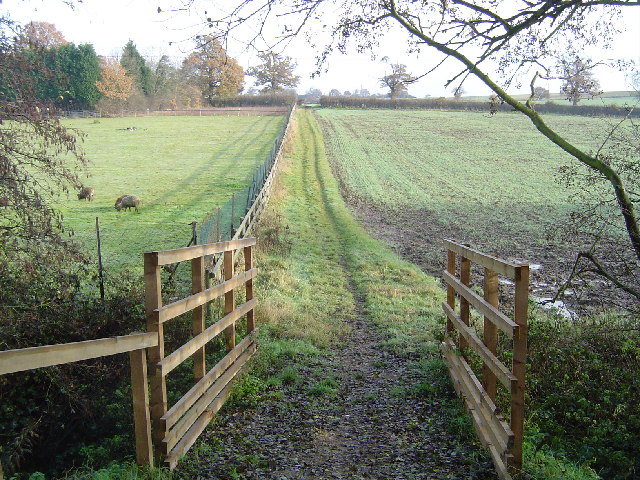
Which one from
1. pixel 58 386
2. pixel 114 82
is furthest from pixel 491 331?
pixel 114 82

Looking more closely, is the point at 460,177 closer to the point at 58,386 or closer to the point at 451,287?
the point at 451,287

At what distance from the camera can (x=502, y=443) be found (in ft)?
14.0

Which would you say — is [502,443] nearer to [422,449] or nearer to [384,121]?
[422,449]

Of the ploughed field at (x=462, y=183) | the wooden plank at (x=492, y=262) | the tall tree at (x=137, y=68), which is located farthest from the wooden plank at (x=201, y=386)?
the tall tree at (x=137, y=68)

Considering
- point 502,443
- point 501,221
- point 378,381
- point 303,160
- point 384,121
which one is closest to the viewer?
point 502,443

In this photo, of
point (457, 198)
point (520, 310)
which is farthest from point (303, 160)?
point (520, 310)

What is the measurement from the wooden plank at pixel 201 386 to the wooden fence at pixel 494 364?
2.48 meters

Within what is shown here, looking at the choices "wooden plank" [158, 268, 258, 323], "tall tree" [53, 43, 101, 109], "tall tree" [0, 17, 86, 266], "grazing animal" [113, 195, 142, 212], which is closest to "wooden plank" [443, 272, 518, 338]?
"wooden plank" [158, 268, 258, 323]

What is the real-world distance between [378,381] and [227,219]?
790 cm

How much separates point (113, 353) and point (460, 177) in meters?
31.5

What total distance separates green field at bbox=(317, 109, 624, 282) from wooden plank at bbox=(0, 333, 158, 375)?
271 inches

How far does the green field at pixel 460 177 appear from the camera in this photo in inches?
763

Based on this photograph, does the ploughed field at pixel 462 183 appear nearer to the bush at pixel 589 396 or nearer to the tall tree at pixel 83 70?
the bush at pixel 589 396

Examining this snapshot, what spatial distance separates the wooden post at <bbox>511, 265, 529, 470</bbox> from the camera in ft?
13.4
